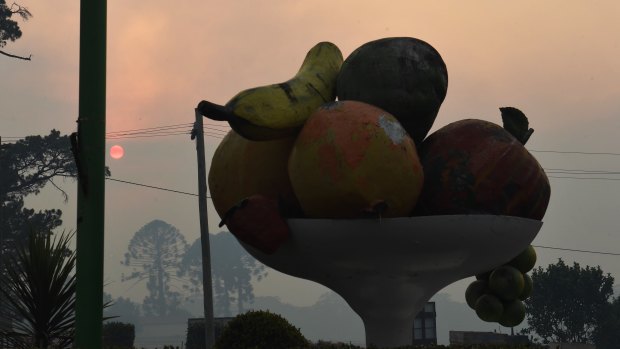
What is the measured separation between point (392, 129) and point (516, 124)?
2392 millimetres

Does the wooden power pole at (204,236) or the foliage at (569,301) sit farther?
the foliage at (569,301)

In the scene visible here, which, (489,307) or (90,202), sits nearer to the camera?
(90,202)

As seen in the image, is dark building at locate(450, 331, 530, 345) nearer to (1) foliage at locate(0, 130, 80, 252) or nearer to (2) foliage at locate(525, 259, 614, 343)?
(2) foliage at locate(525, 259, 614, 343)

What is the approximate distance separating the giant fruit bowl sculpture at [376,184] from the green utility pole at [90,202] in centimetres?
227

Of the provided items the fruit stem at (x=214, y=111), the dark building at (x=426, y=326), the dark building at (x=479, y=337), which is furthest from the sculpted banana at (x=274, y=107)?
the dark building at (x=426, y=326)

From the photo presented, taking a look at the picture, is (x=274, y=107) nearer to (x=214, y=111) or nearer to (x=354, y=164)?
(x=214, y=111)

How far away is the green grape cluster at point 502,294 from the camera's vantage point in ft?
35.1

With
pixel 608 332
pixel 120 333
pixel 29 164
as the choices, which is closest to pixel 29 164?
pixel 29 164

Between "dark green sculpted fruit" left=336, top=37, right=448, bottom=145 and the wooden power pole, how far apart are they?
56.3 ft

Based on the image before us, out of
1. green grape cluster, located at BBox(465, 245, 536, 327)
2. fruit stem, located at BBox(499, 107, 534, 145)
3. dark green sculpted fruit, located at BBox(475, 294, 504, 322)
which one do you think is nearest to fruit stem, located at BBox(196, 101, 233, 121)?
fruit stem, located at BBox(499, 107, 534, 145)

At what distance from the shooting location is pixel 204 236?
2711 centimetres

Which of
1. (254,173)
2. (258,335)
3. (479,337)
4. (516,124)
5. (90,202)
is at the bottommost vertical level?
(479,337)

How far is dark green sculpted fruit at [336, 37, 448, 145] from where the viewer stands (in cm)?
911

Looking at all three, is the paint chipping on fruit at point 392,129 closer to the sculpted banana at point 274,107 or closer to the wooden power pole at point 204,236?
the sculpted banana at point 274,107
